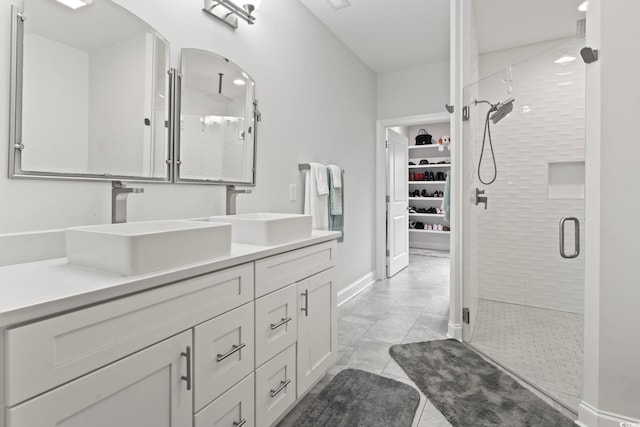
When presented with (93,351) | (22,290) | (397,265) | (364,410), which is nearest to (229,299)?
(93,351)

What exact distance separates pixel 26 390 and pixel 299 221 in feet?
3.89

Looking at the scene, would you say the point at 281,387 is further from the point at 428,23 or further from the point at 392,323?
the point at 428,23

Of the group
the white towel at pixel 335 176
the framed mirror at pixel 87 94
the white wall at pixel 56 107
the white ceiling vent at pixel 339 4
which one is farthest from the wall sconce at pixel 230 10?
the white towel at pixel 335 176

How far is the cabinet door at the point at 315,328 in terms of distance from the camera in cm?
167

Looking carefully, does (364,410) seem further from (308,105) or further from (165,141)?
(308,105)

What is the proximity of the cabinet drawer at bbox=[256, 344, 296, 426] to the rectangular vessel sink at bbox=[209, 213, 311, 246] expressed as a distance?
52 centimetres

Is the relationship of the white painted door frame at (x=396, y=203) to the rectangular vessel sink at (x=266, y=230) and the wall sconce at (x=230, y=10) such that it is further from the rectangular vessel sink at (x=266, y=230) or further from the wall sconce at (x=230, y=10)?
the rectangular vessel sink at (x=266, y=230)

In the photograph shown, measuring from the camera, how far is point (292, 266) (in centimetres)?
160

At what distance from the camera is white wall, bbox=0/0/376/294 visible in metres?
1.22

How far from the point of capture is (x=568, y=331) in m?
2.01

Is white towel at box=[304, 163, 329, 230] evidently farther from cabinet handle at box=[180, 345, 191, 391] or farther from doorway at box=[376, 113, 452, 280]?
cabinet handle at box=[180, 345, 191, 391]

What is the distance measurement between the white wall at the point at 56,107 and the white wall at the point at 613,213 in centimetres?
221

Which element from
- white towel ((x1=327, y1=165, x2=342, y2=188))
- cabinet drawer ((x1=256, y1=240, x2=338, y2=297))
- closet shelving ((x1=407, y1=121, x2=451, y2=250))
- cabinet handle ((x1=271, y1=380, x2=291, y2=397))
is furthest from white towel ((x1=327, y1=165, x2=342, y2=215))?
closet shelving ((x1=407, y1=121, x2=451, y2=250))

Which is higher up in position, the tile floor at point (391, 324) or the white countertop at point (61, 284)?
the white countertop at point (61, 284)
